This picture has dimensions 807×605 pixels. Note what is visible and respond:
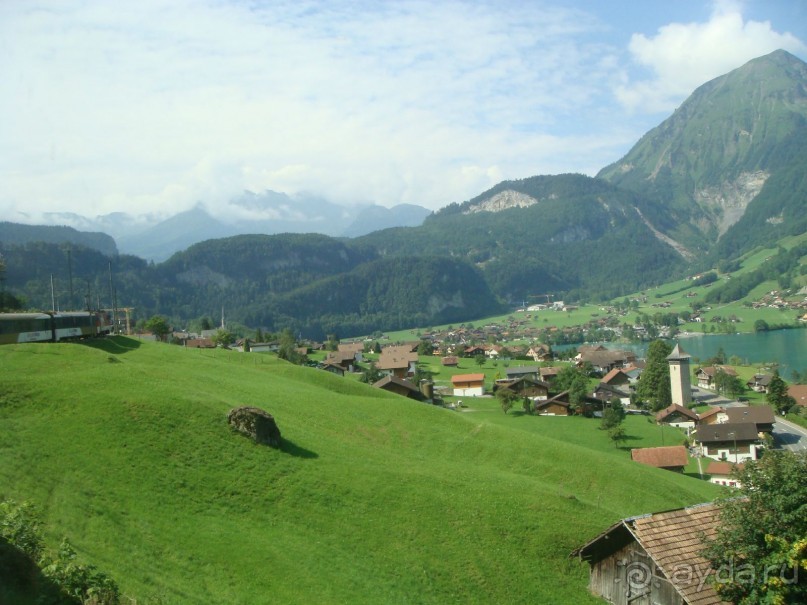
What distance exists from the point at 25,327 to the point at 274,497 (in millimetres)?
28121

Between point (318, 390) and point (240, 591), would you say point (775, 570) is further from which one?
point (318, 390)

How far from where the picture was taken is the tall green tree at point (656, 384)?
97.2 meters

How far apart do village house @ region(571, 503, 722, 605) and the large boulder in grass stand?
1632 centimetres

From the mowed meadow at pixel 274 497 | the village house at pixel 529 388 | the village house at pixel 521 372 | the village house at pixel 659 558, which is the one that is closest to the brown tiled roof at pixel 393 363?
the village house at pixel 521 372

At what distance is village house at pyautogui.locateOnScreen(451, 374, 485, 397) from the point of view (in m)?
99.1

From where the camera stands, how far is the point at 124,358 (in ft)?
159

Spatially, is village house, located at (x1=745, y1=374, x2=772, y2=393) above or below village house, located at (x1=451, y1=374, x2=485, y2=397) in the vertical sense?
below

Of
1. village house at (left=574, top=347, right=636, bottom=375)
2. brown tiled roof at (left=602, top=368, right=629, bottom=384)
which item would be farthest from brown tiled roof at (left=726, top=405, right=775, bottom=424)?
village house at (left=574, top=347, right=636, bottom=375)

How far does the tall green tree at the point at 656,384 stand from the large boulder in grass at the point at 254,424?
78.2 metres

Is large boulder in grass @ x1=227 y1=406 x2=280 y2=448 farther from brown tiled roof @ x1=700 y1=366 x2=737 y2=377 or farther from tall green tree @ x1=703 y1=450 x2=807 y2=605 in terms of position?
brown tiled roof @ x1=700 y1=366 x2=737 y2=377

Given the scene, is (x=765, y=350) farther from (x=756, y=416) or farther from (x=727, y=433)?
(x=727, y=433)

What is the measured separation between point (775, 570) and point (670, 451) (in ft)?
159

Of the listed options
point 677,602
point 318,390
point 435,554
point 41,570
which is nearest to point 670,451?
point 318,390

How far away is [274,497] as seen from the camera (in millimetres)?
27578
